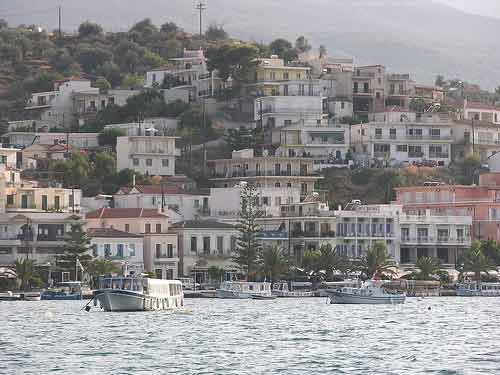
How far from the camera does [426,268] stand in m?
146

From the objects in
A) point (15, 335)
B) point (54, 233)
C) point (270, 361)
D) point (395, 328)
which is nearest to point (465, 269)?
point (54, 233)

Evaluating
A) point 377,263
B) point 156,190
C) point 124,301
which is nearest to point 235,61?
point 156,190

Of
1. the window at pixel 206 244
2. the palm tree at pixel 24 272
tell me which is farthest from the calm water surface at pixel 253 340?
the window at pixel 206 244

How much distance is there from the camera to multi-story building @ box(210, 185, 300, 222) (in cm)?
15538

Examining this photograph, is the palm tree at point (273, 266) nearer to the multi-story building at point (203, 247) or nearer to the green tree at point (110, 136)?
the multi-story building at point (203, 247)

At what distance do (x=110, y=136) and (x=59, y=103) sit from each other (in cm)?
1920

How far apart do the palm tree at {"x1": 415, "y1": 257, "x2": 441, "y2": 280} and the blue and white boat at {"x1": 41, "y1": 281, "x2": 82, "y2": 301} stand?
27866 mm

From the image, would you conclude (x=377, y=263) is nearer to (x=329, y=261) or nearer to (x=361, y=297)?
(x=329, y=261)

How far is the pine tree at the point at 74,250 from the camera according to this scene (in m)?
137

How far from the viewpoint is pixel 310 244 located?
5960 inches

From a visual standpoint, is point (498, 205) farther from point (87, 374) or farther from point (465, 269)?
point (87, 374)

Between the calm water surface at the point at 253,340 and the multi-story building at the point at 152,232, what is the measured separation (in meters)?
25.3

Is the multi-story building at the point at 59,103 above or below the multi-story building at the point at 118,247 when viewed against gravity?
above

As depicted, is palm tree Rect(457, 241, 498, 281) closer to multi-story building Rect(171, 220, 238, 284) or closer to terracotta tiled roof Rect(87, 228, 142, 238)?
multi-story building Rect(171, 220, 238, 284)
